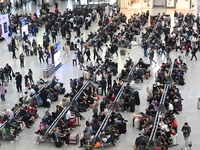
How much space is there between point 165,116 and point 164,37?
20.1 metres

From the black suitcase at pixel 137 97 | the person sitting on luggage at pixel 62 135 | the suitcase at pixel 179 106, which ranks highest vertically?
the black suitcase at pixel 137 97

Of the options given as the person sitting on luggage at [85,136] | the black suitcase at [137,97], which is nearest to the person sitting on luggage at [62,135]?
the person sitting on luggage at [85,136]

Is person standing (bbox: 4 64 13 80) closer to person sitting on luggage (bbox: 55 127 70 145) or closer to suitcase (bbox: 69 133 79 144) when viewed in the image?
person sitting on luggage (bbox: 55 127 70 145)

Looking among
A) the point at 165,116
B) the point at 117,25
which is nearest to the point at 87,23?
the point at 117,25

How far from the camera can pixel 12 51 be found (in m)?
36.6

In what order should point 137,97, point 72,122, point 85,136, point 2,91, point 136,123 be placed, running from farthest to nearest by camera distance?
point 2,91 → point 137,97 → point 72,122 → point 136,123 → point 85,136

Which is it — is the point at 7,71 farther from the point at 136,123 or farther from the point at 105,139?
the point at 105,139

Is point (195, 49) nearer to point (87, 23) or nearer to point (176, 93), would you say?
point (176, 93)

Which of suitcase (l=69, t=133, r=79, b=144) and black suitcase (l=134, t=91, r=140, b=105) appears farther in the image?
black suitcase (l=134, t=91, r=140, b=105)

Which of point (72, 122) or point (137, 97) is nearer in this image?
point (72, 122)

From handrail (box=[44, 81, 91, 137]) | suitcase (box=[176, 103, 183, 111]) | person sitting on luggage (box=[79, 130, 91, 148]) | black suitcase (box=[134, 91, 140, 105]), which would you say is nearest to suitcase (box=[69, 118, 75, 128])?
handrail (box=[44, 81, 91, 137])

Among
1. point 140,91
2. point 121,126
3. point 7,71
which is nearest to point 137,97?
point 140,91

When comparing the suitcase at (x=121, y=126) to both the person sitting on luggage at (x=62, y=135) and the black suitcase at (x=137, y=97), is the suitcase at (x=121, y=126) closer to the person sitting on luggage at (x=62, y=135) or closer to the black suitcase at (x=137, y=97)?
the person sitting on luggage at (x=62, y=135)

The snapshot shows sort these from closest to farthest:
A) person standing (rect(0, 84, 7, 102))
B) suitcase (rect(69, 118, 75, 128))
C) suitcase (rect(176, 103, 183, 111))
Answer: suitcase (rect(69, 118, 75, 128)) < suitcase (rect(176, 103, 183, 111)) < person standing (rect(0, 84, 7, 102))
